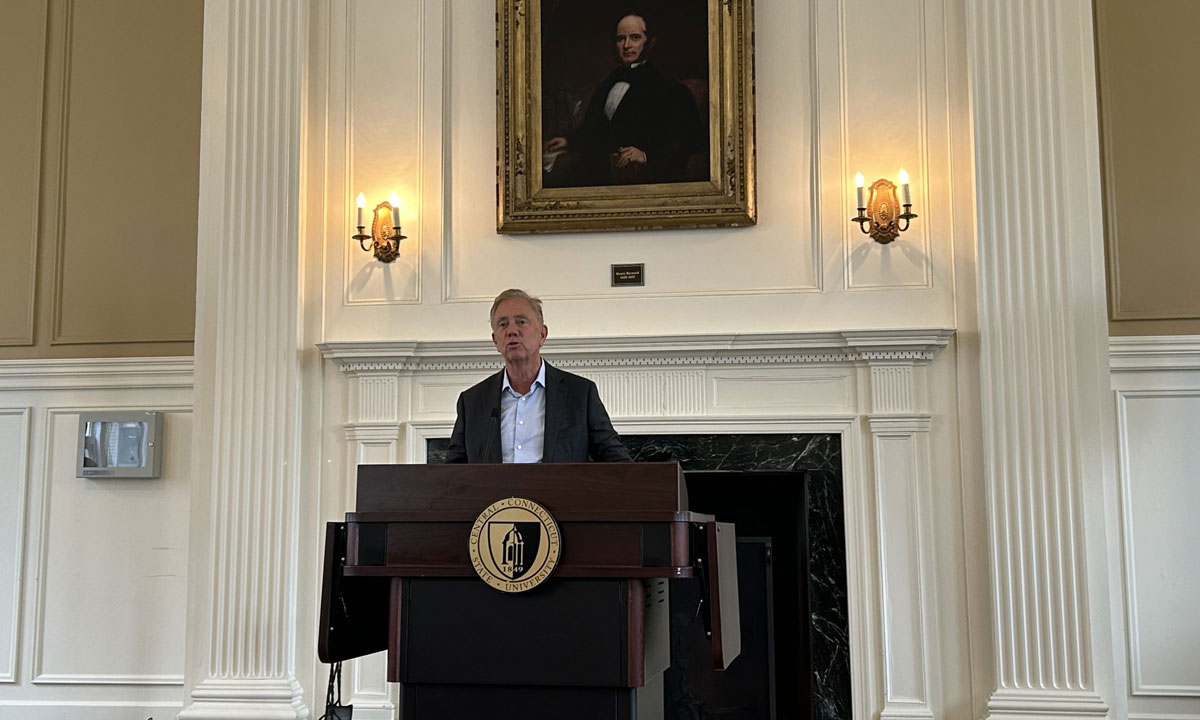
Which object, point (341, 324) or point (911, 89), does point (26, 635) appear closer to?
point (341, 324)

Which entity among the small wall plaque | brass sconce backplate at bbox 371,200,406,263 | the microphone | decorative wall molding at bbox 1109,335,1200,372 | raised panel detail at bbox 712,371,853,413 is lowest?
the microphone

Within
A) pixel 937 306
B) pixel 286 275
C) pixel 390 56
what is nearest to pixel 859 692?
pixel 937 306

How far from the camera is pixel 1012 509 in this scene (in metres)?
4.97

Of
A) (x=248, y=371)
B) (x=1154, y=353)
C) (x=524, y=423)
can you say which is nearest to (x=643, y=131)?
(x=248, y=371)

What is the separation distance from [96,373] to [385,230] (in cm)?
163

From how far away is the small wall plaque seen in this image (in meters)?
5.52

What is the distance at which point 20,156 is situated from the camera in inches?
236

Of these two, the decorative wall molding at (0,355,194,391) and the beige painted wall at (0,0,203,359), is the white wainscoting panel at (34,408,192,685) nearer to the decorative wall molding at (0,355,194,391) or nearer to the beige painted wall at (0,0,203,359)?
the decorative wall molding at (0,355,194,391)

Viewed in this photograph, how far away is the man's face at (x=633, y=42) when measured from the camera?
18.3 ft

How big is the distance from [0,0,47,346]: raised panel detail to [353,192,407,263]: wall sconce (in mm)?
1733

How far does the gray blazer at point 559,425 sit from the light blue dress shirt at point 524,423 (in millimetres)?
41

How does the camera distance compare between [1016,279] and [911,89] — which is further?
[911,89]

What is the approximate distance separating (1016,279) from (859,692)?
1.90 metres

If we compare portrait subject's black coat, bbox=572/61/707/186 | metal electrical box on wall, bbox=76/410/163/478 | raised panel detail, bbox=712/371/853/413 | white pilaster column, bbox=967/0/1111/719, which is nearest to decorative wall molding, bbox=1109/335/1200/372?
white pilaster column, bbox=967/0/1111/719
